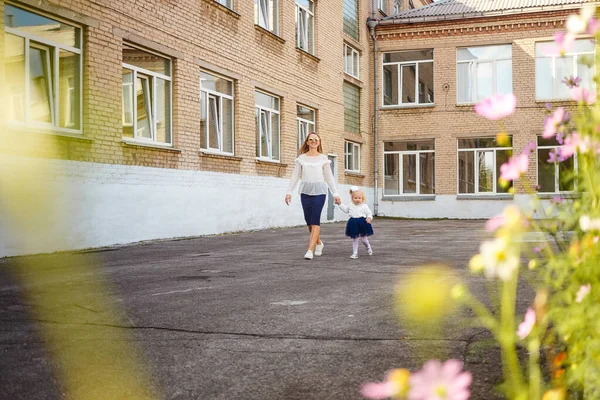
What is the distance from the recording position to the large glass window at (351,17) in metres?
24.3

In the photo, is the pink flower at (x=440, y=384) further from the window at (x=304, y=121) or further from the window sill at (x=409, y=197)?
the window sill at (x=409, y=197)

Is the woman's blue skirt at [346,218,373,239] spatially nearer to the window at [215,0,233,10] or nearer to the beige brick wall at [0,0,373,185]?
the beige brick wall at [0,0,373,185]

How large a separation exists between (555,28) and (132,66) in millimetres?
17245

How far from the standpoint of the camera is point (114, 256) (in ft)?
33.6

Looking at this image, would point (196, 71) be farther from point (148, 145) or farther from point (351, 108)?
point (351, 108)

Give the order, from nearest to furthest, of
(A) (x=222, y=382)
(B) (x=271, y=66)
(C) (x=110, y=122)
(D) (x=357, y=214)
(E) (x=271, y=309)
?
(A) (x=222, y=382), (E) (x=271, y=309), (D) (x=357, y=214), (C) (x=110, y=122), (B) (x=271, y=66)

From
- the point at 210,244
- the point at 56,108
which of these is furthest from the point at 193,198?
the point at 56,108

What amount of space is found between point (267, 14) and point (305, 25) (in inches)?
109

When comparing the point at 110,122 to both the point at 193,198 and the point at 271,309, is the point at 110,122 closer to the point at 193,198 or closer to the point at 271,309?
the point at 193,198

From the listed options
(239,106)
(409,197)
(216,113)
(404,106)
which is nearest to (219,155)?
(216,113)

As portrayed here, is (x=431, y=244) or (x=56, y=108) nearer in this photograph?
(x=56, y=108)

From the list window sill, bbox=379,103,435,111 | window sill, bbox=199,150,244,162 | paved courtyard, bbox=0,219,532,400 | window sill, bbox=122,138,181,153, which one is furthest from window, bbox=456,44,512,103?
paved courtyard, bbox=0,219,532,400

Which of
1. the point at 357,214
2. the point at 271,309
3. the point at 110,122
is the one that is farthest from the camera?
the point at 110,122

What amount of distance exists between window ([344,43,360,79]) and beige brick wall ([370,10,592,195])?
56.4 inches
